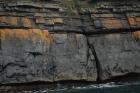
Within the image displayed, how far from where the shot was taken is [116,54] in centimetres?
4238

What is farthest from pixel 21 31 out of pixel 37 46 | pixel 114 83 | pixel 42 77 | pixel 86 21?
pixel 114 83

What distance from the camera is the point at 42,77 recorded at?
128ft

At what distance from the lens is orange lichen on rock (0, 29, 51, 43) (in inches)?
1526

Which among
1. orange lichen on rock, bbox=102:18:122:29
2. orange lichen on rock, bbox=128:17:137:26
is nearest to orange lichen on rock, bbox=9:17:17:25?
orange lichen on rock, bbox=102:18:122:29

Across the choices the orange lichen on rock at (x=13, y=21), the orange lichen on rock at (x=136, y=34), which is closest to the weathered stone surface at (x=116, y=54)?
the orange lichen on rock at (x=136, y=34)

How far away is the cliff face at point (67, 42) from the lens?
38688mm

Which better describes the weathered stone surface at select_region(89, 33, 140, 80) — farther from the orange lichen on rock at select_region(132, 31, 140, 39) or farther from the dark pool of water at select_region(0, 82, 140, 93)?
the dark pool of water at select_region(0, 82, 140, 93)

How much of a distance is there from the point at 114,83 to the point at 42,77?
26.8ft

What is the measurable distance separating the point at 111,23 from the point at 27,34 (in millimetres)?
9993

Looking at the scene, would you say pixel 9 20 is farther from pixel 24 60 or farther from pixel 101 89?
pixel 101 89

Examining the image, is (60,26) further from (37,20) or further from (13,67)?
(13,67)

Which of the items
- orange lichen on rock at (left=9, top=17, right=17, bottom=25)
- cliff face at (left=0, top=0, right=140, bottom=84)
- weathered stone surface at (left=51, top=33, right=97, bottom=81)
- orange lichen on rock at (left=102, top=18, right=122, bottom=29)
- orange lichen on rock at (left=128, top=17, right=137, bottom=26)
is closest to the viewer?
cliff face at (left=0, top=0, right=140, bottom=84)

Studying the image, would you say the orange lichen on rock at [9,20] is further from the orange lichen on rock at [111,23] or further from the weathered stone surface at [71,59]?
the orange lichen on rock at [111,23]

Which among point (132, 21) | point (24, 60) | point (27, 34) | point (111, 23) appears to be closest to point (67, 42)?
point (27, 34)
